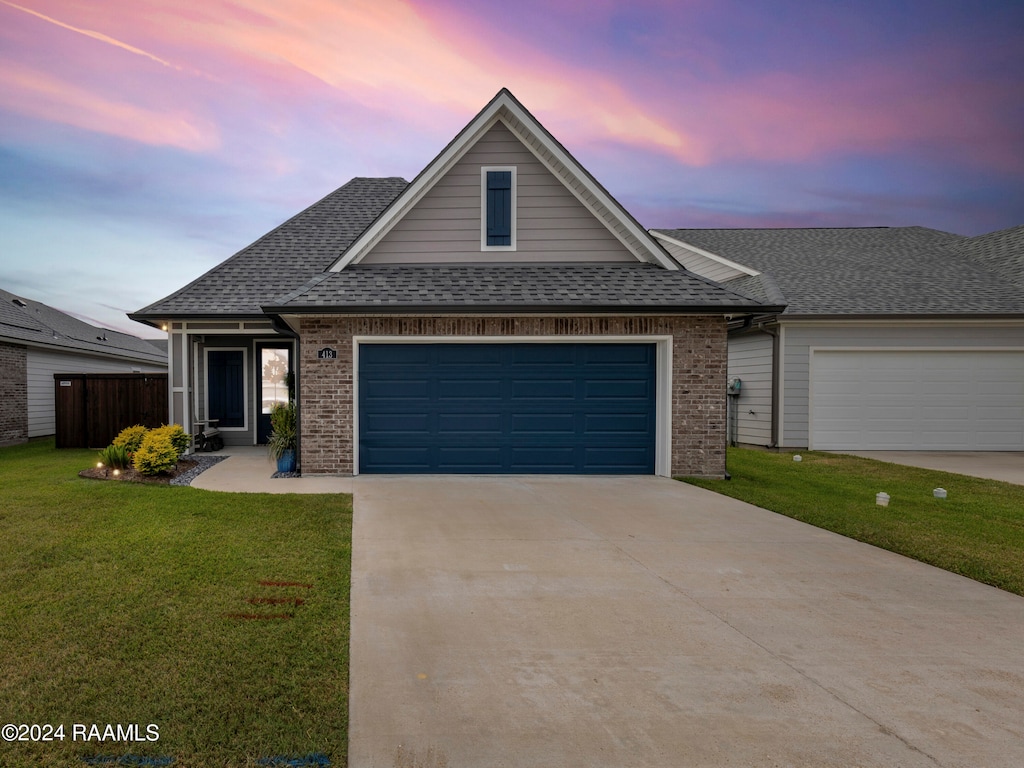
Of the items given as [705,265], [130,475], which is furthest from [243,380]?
[705,265]

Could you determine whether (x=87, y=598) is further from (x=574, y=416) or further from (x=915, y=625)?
(x=574, y=416)

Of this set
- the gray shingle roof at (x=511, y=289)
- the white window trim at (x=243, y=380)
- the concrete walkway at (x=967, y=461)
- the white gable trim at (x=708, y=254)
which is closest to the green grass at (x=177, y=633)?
the gray shingle roof at (x=511, y=289)

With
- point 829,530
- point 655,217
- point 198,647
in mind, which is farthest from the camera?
point 655,217

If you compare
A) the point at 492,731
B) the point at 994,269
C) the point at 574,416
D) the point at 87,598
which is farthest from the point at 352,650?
the point at 994,269

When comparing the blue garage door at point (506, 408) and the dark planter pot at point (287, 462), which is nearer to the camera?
the dark planter pot at point (287, 462)

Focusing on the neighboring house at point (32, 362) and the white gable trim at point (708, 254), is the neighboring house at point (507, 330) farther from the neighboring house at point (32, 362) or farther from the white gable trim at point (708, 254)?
the neighboring house at point (32, 362)

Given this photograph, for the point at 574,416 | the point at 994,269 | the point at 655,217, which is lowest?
the point at 574,416

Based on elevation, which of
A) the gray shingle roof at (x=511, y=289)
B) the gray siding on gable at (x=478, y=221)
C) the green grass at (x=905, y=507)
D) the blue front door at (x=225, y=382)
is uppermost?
the gray siding on gable at (x=478, y=221)

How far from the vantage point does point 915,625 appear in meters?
3.61

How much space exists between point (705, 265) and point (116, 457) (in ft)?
55.0

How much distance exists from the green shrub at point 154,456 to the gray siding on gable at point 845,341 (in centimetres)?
1357

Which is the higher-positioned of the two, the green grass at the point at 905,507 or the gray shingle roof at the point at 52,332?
the gray shingle roof at the point at 52,332

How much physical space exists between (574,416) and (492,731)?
703 cm

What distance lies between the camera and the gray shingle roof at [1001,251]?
1452 cm
